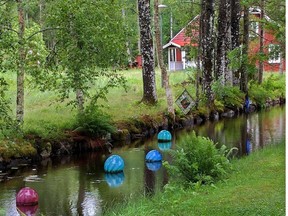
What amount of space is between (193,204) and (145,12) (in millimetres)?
18654

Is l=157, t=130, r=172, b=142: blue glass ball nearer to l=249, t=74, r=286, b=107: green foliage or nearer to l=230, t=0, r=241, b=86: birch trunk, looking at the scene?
l=230, t=0, r=241, b=86: birch trunk

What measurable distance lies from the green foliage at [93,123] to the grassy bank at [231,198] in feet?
29.4

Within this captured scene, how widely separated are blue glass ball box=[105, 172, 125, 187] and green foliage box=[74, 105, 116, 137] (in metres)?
4.92

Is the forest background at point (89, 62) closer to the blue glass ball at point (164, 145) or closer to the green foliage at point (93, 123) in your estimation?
the green foliage at point (93, 123)

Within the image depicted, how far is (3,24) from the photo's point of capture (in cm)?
1568

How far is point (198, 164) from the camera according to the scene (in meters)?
13.0

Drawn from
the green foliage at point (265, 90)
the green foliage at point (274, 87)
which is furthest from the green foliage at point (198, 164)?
the green foliage at point (274, 87)

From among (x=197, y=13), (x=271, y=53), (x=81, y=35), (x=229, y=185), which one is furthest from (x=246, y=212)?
(x=197, y=13)

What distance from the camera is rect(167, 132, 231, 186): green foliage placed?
12.8m

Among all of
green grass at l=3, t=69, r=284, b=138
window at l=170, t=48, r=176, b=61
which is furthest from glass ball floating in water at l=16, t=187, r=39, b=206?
window at l=170, t=48, r=176, b=61

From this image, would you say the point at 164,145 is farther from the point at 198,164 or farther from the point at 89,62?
the point at 198,164

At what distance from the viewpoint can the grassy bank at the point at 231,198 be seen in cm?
925

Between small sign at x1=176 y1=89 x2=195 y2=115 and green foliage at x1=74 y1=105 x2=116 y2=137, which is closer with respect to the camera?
green foliage at x1=74 y1=105 x2=116 y2=137

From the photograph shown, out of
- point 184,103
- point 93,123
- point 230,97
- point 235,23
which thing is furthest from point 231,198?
point 235,23
